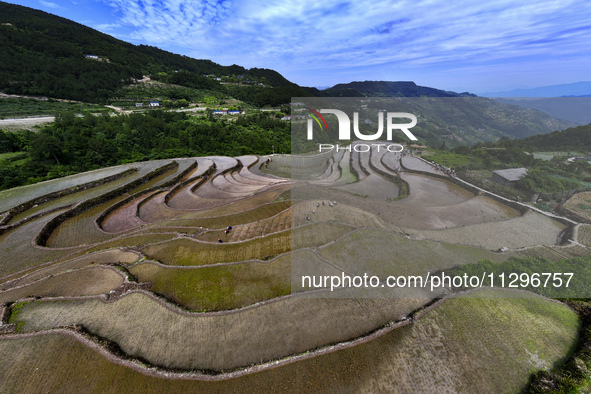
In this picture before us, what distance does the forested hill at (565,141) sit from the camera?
167ft

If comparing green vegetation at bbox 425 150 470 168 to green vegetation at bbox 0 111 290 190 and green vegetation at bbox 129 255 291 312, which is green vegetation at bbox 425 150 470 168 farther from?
green vegetation at bbox 129 255 291 312

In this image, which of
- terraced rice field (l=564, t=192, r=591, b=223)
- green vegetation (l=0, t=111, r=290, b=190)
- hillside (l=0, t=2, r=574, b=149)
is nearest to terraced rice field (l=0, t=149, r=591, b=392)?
terraced rice field (l=564, t=192, r=591, b=223)

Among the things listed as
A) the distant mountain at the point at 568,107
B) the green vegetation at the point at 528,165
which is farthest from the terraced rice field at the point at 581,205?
the distant mountain at the point at 568,107

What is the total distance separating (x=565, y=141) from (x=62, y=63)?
6502 inches

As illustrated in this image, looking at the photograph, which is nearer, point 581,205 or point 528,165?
point 581,205

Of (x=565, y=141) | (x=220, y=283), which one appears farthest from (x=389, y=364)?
(x=565, y=141)

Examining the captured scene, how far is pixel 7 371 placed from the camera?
8.86 meters

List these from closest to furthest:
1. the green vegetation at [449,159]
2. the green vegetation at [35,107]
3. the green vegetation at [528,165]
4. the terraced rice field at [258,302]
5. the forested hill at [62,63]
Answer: the terraced rice field at [258,302] → the green vegetation at [528,165] → the green vegetation at [35,107] → the green vegetation at [449,159] → the forested hill at [62,63]

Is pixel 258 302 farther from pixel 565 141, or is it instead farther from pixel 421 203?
pixel 565 141

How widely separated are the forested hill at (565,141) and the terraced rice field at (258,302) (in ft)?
158

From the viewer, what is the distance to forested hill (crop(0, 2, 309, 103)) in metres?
62.9

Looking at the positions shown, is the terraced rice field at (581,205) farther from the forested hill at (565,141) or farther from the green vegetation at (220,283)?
the green vegetation at (220,283)

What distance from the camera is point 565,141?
5384 centimetres

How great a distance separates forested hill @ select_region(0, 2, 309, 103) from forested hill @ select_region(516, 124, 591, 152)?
90.7 metres
